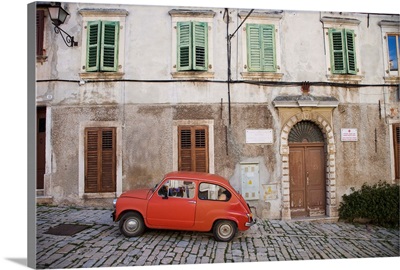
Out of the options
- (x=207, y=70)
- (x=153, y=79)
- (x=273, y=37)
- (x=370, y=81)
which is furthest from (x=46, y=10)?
(x=370, y=81)

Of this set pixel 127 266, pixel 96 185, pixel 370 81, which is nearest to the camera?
pixel 127 266

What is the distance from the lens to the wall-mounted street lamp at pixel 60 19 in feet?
17.3

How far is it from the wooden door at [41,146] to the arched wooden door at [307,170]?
5.26m

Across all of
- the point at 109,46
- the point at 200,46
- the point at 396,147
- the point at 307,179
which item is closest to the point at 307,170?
the point at 307,179

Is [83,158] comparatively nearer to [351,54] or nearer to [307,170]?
[307,170]

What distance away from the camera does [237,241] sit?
17.3ft

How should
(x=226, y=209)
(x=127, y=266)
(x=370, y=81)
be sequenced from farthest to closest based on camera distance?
(x=370, y=81) < (x=226, y=209) < (x=127, y=266)

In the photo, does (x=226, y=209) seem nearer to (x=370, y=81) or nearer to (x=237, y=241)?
(x=237, y=241)

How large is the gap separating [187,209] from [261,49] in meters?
3.98

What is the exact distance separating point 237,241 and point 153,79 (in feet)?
12.5

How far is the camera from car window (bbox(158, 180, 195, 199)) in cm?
522

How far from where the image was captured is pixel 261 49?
6387mm

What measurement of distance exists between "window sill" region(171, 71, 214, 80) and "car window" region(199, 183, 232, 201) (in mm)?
2437

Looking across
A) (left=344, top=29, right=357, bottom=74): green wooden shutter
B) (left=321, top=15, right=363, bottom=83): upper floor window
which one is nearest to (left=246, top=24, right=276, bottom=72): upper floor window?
(left=321, top=15, right=363, bottom=83): upper floor window
